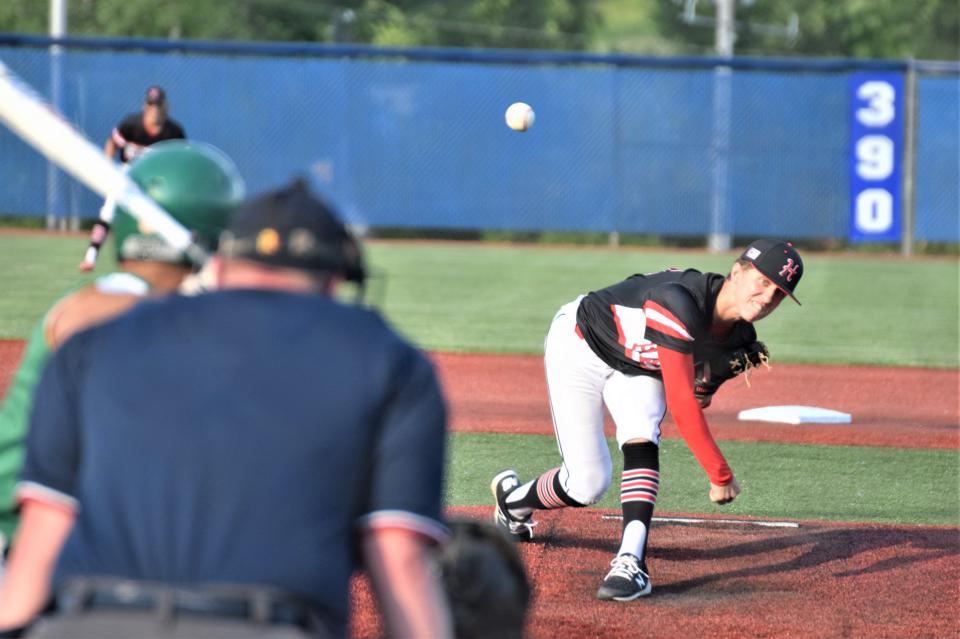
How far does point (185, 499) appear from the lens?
2.22m

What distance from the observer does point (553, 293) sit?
16.5 metres

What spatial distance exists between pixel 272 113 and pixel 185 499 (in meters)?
21.1

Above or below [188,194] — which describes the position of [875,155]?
below

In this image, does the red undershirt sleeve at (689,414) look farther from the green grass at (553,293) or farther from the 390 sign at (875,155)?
the 390 sign at (875,155)

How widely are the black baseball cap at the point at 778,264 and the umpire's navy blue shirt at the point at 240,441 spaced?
3.19 m

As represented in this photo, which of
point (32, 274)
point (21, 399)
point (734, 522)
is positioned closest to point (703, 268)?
point (32, 274)

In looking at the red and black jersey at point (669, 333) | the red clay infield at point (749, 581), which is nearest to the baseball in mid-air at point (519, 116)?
the red clay infield at point (749, 581)

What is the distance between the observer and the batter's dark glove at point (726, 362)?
5.71 m

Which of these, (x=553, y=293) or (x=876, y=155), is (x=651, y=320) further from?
(x=876, y=155)

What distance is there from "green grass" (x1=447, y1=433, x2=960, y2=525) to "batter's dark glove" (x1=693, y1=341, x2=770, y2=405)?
1.38 meters

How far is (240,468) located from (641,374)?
12.1ft

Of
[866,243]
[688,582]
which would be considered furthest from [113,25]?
[688,582]

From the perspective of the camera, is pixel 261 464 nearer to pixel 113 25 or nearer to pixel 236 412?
pixel 236 412

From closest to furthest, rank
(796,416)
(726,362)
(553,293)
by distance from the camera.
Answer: (726,362) < (796,416) < (553,293)
